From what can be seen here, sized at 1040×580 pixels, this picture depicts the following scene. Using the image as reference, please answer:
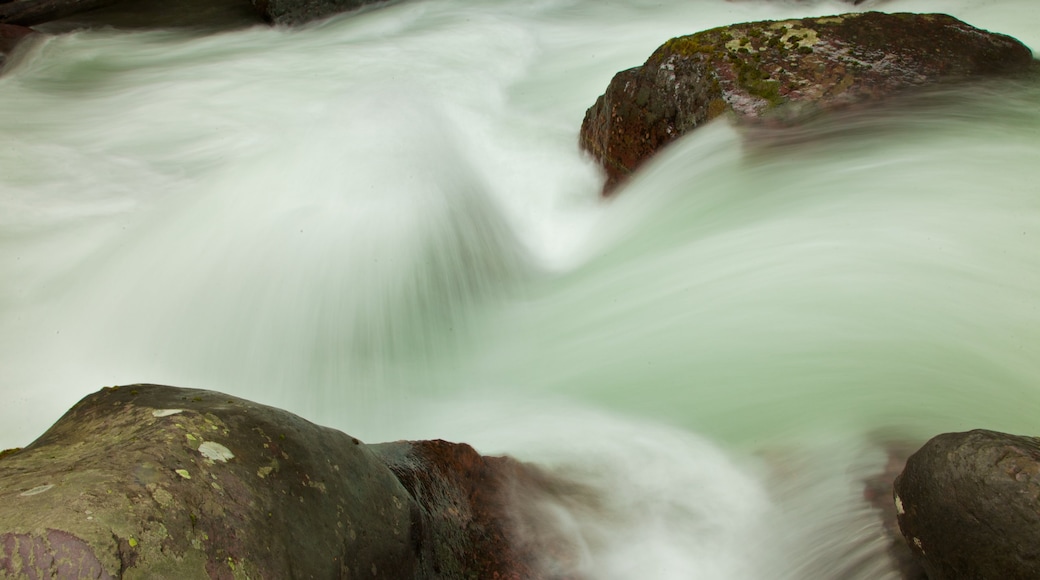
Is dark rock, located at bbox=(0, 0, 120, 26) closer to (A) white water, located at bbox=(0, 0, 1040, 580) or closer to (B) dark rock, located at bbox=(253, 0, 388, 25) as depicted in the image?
(B) dark rock, located at bbox=(253, 0, 388, 25)

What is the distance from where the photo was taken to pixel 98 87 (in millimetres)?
7367

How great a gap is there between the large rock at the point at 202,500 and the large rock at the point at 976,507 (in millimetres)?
1473

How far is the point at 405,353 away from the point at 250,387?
851 mm

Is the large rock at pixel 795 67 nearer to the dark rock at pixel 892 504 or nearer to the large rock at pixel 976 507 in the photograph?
the dark rock at pixel 892 504

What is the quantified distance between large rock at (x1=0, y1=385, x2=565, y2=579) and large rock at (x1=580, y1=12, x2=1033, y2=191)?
11.0 ft

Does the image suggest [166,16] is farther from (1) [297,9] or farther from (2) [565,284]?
(2) [565,284]

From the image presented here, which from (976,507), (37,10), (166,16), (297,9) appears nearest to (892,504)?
(976,507)

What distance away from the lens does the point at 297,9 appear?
8.87 metres

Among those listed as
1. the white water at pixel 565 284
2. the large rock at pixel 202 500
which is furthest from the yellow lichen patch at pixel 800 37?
the large rock at pixel 202 500

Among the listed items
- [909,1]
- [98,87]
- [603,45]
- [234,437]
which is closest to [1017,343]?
[234,437]

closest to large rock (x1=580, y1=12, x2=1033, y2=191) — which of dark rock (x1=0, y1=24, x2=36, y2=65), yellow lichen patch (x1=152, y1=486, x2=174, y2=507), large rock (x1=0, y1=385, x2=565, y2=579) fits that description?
large rock (x1=0, y1=385, x2=565, y2=579)

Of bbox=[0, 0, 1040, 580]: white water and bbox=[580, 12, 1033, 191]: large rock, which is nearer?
bbox=[0, 0, 1040, 580]: white water

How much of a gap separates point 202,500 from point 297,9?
8127mm

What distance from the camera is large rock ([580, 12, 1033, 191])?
4.81 meters
